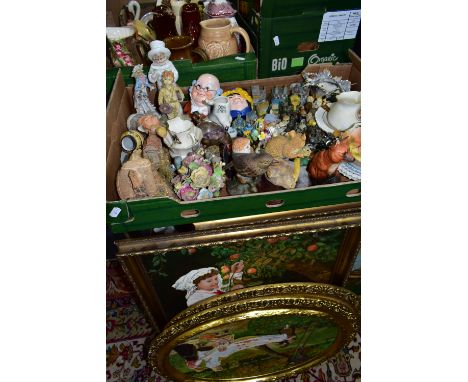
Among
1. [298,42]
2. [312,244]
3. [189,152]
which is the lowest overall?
[312,244]

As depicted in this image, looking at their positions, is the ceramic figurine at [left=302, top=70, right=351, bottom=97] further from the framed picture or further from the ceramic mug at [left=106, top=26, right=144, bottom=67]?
the ceramic mug at [left=106, top=26, right=144, bottom=67]

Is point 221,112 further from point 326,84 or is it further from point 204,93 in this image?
point 326,84

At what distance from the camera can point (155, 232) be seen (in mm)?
975

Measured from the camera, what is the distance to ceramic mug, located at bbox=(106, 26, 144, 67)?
1214 mm

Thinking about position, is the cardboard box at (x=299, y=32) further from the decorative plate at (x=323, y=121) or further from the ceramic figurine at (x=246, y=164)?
the ceramic figurine at (x=246, y=164)

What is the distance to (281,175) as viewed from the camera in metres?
0.92

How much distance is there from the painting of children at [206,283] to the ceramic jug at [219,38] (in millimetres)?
636

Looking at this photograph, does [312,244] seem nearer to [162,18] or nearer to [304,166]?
[304,166]

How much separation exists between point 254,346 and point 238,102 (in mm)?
797

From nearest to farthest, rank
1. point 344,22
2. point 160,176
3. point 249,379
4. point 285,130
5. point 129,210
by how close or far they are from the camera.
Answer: point 129,210 < point 160,176 < point 285,130 < point 344,22 < point 249,379

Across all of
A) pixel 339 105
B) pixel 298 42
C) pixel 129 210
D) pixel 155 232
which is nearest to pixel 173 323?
pixel 155 232

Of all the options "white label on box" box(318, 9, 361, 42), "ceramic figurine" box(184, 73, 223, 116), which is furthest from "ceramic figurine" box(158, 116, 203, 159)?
"white label on box" box(318, 9, 361, 42)

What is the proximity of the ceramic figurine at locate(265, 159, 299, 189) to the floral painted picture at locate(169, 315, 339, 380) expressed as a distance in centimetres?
47

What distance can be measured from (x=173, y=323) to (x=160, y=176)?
1.46 ft
